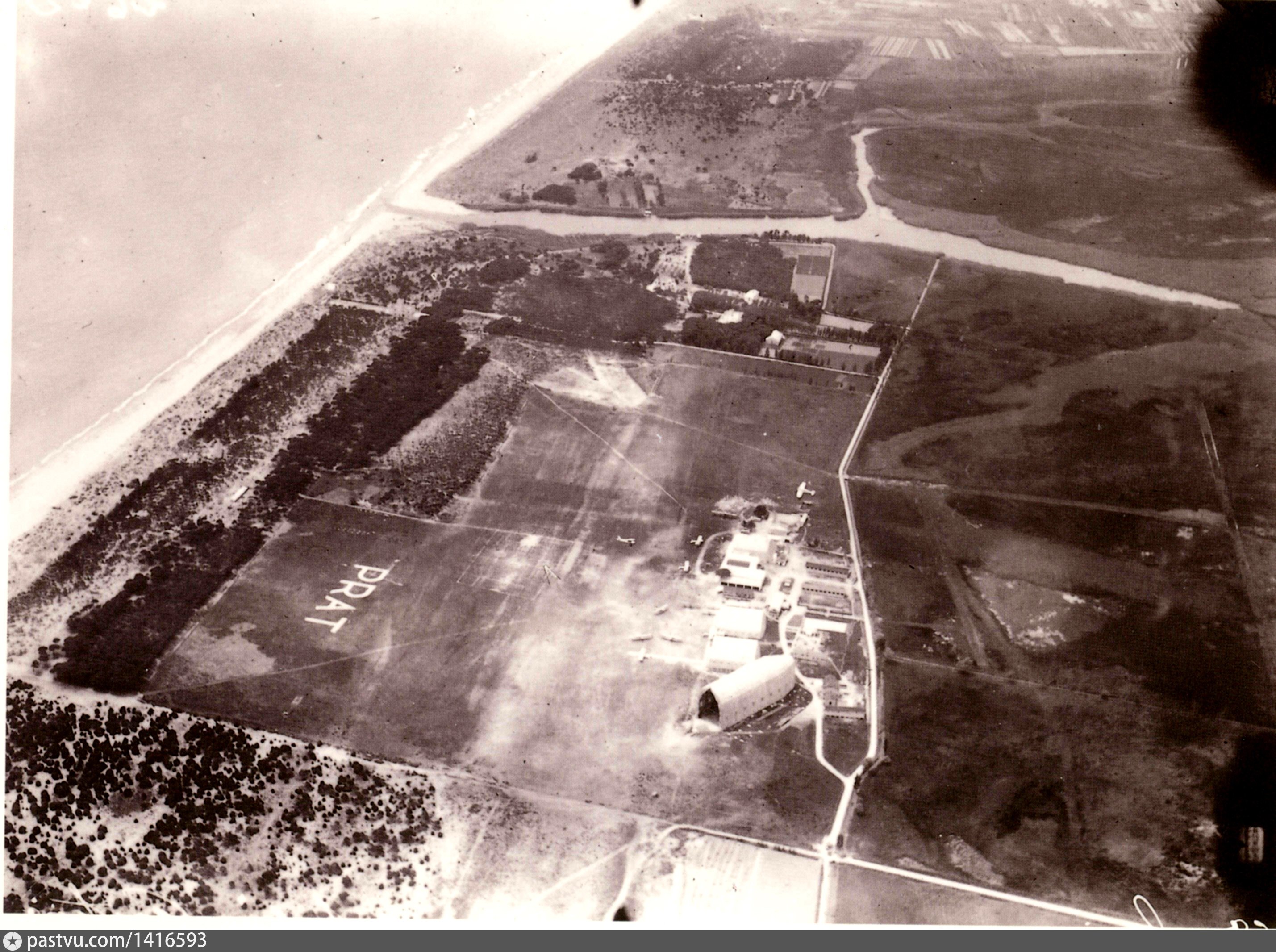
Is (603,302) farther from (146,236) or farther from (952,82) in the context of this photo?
(952,82)

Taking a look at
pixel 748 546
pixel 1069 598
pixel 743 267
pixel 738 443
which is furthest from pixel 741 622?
pixel 743 267

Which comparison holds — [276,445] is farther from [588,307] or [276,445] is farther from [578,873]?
[578,873]

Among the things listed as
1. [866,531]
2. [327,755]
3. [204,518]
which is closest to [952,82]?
[866,531]

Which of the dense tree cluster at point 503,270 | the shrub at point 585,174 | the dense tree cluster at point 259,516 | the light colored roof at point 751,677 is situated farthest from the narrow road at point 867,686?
the shrub at point 585,174

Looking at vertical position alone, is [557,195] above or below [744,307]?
above

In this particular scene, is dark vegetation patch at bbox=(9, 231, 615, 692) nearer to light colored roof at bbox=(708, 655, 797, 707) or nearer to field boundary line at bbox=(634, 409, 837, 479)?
field boundary line at bbox=(634, 409, 837, 479)

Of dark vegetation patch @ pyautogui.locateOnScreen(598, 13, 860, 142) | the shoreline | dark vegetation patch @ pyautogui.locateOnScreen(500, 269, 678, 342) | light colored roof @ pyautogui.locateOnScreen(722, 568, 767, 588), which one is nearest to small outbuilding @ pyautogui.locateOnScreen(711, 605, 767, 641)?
light colored roof @ pyautogui.locateOnScreen(722, 568, 767, 588)
